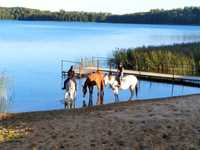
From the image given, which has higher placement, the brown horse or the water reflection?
the brown horse

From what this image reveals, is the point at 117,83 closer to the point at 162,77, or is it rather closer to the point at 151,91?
the point at 151,91

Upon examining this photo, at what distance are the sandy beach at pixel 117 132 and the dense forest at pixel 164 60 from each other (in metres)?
27.4

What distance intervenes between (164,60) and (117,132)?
31923 mm

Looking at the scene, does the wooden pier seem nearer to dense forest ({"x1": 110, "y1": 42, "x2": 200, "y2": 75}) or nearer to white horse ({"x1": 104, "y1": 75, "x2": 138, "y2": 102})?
dense forest ({"x1": 110, "y1": 42, "x2": 200, "y2": 75})

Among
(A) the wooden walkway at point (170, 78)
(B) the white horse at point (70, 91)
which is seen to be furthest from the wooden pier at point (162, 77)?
(B) the white horse at point (70, 91)

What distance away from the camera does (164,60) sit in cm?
4288

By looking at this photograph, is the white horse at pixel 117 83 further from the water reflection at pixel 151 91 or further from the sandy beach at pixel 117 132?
the sandy beach at pixel 117 132

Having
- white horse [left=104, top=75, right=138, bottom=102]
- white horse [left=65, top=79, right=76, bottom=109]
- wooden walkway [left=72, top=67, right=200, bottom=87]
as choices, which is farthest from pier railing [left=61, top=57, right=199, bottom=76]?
white horse [left=65, top=79, right=76, bottom=109]

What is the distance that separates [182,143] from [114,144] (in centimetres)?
139

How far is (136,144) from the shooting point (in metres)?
10.2

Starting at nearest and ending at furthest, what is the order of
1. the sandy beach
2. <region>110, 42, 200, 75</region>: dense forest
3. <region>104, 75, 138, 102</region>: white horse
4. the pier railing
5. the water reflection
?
the sandy beach, <region>104, 75, 138, 102</region>: white horse, the water reflection, the pier railing, <region>110, 42, 200, 75</region>: dense forest

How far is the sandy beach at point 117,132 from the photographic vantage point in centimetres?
1021

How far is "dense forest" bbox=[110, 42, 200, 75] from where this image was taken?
137ft

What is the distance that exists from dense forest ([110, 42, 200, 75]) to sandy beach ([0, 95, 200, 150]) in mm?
27442
